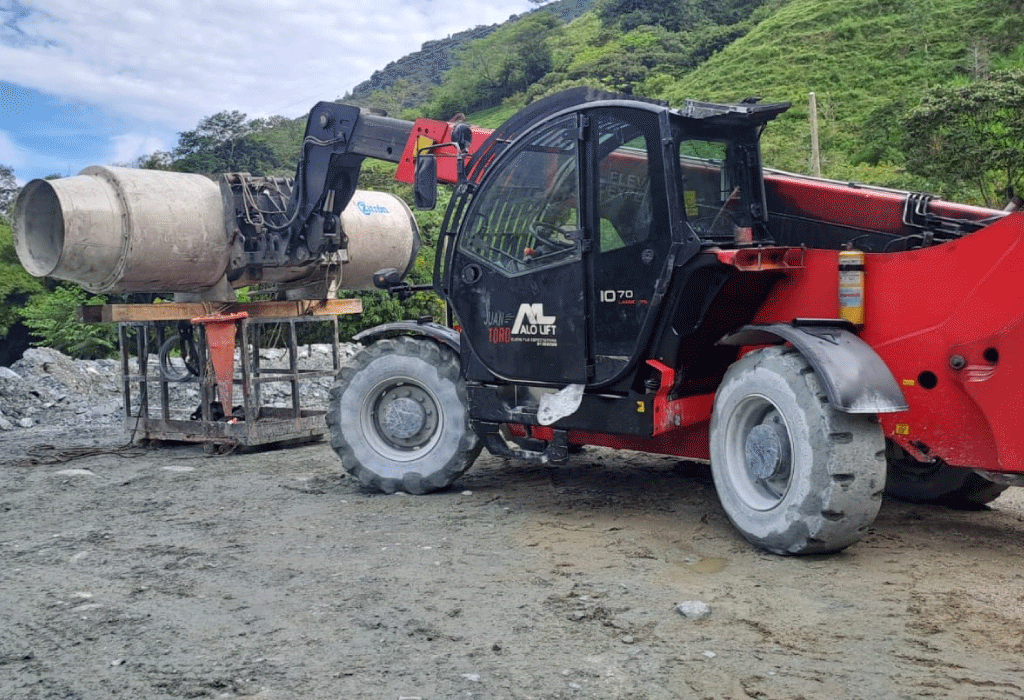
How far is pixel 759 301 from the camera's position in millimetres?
5758

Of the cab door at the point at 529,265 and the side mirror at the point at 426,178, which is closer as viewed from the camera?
the cab door at the point at 529,265

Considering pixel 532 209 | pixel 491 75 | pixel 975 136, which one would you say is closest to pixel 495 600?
pixel 532 209

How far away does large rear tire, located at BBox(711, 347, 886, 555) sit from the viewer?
15.4 feet

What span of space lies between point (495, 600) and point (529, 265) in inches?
94.5

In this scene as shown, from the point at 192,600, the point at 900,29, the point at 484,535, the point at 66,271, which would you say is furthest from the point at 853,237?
the point at 900,29

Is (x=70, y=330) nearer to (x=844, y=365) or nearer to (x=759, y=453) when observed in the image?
(x=759, y=453)

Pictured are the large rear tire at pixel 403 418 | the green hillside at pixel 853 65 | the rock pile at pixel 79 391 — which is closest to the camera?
the large rear tire at pixel 403 418

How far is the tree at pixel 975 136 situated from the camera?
20.6m

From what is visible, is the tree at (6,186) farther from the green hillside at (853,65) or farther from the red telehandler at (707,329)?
the red telehandler at (707,329)

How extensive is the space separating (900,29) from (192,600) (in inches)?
1636

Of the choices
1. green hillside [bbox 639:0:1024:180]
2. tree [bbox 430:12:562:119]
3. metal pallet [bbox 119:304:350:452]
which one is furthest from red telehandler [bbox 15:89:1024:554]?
tree [bbox 430:12:562:119]

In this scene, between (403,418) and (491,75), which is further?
(491,75)

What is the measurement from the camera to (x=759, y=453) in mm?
5129

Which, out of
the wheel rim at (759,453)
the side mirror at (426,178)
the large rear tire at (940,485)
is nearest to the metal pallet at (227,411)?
the side mirror at (426,178)
